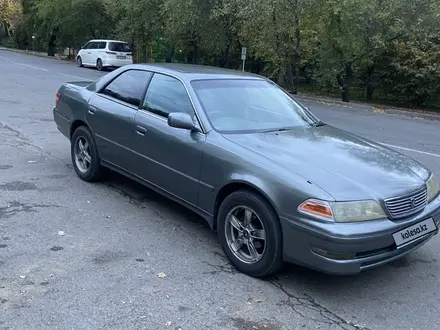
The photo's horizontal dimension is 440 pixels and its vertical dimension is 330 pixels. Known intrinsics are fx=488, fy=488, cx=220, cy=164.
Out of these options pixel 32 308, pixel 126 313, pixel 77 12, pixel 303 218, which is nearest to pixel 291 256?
pixel 303 218

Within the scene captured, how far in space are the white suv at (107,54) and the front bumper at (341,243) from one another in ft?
84.2

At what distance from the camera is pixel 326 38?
18266 mm

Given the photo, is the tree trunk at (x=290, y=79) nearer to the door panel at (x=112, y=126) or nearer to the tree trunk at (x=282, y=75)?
the tree trunk at (x=282, y=75)

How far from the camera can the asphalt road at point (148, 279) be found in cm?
327

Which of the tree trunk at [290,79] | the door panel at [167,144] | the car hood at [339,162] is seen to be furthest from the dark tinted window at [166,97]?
the tree trunk at [290,79]

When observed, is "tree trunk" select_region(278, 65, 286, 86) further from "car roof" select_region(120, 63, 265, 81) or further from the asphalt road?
the asphalt road

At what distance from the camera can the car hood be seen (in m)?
3.56

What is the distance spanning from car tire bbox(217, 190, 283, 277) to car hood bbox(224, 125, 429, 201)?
1.12ft

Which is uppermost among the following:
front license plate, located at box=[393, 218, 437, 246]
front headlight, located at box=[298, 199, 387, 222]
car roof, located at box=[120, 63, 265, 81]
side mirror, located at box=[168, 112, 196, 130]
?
car roof, located at box=[120, 63, 265, 81]

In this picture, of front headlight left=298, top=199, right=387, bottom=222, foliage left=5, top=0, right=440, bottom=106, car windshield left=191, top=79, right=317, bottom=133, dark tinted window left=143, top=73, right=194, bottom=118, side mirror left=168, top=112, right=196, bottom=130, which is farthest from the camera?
foliage left=5, top=0, right=440, bottom=106

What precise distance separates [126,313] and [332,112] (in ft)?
44.0

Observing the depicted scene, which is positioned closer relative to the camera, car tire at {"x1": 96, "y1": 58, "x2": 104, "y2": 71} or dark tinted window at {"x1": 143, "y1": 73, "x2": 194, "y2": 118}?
dark tinted window at {"x1": 143, "y1": 73, "x2": 194, "y2": 118}

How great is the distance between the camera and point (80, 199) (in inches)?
216

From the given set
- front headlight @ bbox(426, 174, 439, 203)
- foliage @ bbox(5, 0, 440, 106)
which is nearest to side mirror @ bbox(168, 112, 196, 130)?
front headlight @ bbox(426, 174, 439, 203)
